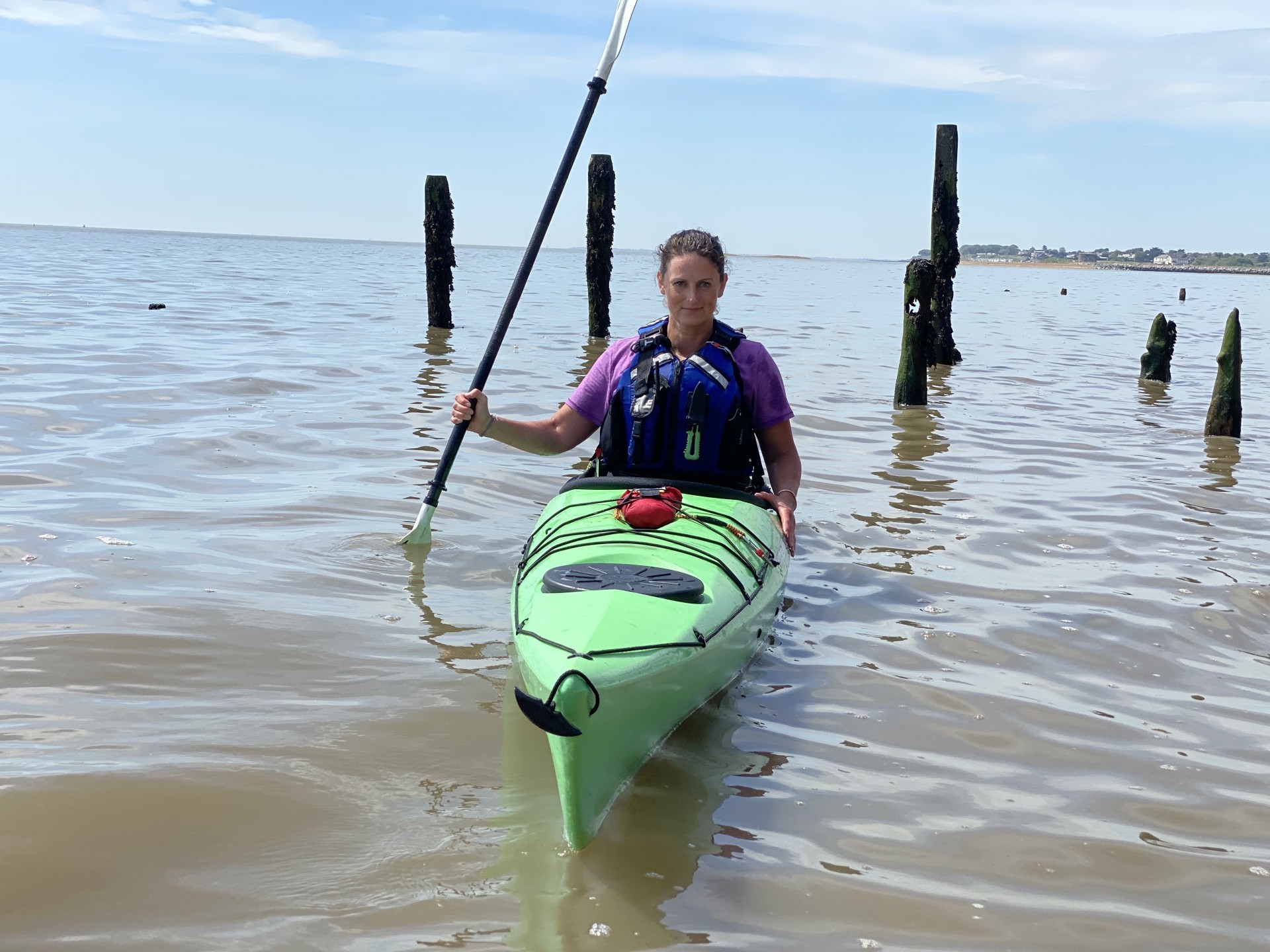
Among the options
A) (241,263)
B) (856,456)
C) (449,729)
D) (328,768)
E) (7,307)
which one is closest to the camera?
(328,768)

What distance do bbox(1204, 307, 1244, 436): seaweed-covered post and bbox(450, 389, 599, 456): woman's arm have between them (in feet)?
24.6

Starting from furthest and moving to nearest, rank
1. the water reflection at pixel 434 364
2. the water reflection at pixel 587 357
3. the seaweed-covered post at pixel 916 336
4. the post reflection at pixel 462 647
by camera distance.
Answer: the water reflection at pixel 587 357, the seaweed-covered post at pixel 916 336, the water reflection at pixel 434 364, the post reflection at pixel 462 647

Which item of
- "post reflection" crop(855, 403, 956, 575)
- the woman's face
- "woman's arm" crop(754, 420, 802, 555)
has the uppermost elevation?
the woman's face

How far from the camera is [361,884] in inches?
112

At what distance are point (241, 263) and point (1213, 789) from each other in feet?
153

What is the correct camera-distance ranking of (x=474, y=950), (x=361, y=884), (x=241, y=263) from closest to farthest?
(x=474, y=950) → (x=361, y=884) → (x=241, y=263)

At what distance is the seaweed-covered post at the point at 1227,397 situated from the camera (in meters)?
10.2

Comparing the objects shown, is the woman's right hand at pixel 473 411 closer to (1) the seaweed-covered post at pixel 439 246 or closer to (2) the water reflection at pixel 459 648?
(2) the water reflection at pixel 459 648

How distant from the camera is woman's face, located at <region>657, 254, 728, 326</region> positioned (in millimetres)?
4785

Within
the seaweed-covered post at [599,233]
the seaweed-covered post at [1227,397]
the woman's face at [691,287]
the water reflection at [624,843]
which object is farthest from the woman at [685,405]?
the seaweed-covered post at [599,233]

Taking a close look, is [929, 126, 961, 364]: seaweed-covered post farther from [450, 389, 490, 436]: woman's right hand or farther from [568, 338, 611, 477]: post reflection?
[450, 389, 490, 436]: woman's right hand

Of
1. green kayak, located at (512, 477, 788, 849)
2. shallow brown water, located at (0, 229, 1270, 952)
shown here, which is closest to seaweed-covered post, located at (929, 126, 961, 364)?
shallow brown water, located at (0, 229, 1270, 952)

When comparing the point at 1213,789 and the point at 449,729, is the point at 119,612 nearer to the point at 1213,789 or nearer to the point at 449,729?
the point at 449,729

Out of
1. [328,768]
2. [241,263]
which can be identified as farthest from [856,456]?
[241,263]
